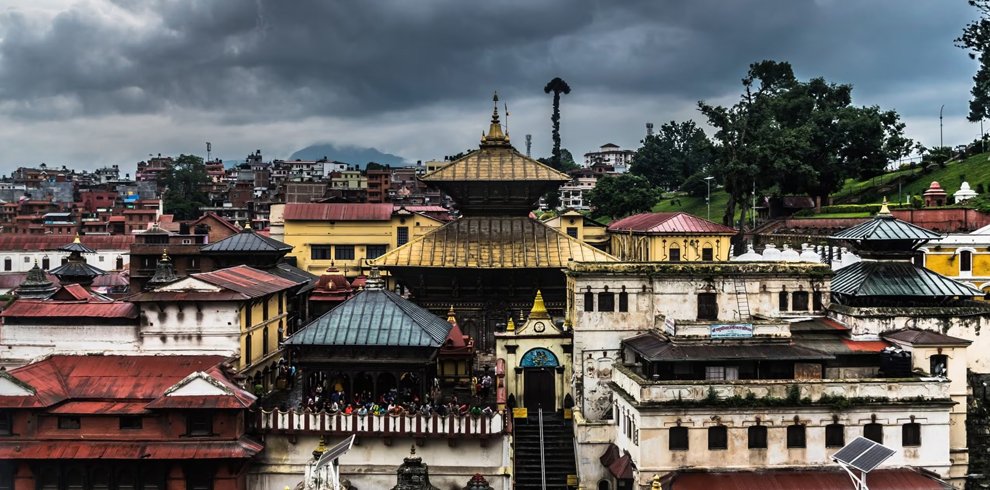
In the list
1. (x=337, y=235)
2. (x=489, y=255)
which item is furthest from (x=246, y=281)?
(x=337, y=235)

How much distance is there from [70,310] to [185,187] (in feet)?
413

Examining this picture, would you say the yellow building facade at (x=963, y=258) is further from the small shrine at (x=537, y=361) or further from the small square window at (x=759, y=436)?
the small shrine at (x=537, y=361)

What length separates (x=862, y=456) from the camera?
31000 millimetres

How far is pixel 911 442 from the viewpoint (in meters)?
34.6

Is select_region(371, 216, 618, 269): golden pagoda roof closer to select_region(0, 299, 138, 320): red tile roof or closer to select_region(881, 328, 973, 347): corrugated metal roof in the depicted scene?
select_region(0, 299, 138, 320): red tile roof

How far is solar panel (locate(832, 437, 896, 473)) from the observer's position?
30375 mm

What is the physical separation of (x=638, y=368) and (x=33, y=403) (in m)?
24.6

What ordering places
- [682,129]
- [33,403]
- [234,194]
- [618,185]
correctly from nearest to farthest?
[33,403] < [618,185] < [234,194] < [682,129]

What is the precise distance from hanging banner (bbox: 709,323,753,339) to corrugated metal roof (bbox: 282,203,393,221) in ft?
163

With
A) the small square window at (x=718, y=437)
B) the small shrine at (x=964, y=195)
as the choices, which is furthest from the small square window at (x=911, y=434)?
the small shrine at (x=964, y=195)

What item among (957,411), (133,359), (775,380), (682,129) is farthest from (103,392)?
(682,129)

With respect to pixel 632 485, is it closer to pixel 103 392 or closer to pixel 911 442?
pixel 911 442

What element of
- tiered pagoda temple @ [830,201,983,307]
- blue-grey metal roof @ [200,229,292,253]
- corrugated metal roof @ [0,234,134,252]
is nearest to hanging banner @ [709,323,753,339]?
tiered pagoda temple @ [830,201,983,307]

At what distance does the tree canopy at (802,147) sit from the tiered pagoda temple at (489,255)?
38059 mm
